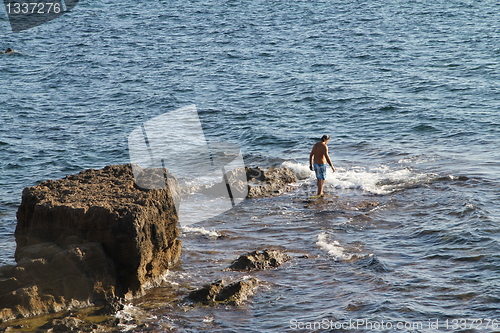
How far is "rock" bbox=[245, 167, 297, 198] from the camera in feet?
46.1

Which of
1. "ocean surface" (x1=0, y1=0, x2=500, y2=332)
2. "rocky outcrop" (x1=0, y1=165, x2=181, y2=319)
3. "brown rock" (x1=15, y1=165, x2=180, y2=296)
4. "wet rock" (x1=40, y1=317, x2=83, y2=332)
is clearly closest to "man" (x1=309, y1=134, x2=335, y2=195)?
"ocean surface" (x1=0, y1=0, x2=500, y2=332)

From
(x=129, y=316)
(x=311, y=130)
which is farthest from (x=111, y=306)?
(x=311, y=130)

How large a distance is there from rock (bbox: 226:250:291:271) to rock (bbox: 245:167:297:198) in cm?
417

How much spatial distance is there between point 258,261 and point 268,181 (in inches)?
207

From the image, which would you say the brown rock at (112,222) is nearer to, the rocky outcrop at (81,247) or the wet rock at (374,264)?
the rocky outcrop at (81,247)

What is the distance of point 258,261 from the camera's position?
953cm

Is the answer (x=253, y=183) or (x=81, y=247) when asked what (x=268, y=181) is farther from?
(x=81, y=247)

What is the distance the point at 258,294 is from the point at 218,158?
31.0ft

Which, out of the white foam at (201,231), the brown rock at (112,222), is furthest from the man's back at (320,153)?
the brown rock at (112,222)

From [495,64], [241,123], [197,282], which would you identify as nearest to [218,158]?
[241,123]

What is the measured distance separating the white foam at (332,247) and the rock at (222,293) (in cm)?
212

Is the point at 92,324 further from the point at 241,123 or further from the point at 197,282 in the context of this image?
the point at 241,123

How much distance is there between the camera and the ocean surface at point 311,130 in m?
8.52

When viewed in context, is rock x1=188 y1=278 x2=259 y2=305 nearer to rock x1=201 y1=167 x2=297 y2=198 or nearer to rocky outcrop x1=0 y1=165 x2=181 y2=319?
rocky outcrop x1=0 y1=165 x2=181 y2=319
